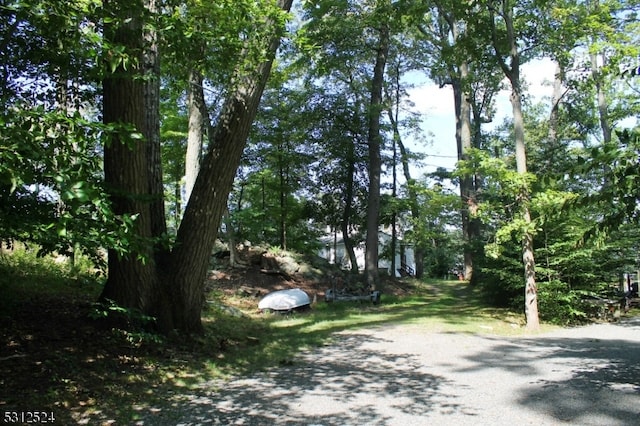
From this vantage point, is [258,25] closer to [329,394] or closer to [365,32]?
[329,394]

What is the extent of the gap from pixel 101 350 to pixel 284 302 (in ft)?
29.5

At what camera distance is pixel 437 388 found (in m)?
6.03

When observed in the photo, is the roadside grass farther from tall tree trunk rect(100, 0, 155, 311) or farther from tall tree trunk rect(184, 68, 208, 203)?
tall tree trunk rect(184, 68, 208, 203)

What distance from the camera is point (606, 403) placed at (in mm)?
4980

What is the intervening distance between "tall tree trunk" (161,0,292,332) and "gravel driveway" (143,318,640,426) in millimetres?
1847

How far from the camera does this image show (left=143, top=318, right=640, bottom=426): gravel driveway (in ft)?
15.6

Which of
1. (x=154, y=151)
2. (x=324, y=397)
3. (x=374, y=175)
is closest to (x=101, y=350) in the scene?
(x=324, y=397)

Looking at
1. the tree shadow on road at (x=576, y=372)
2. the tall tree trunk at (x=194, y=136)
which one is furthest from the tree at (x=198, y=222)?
the tall tree trunk at (x=194, y=136)

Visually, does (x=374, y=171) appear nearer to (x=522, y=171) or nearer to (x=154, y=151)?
(x=522, y=171)

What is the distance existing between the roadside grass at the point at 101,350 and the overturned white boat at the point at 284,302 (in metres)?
2.71

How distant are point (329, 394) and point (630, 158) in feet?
13.1

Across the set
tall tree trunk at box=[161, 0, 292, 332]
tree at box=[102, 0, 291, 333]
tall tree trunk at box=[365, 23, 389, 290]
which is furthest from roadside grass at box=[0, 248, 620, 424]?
tall tree trunk at box=[365, 23, 389, 290]

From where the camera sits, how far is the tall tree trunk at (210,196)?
24.8 ft

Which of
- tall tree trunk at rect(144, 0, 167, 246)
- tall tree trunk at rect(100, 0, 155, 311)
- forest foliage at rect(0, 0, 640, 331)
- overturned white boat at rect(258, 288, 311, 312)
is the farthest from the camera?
overturned white boat at rect(258, 288, 311, 312)
